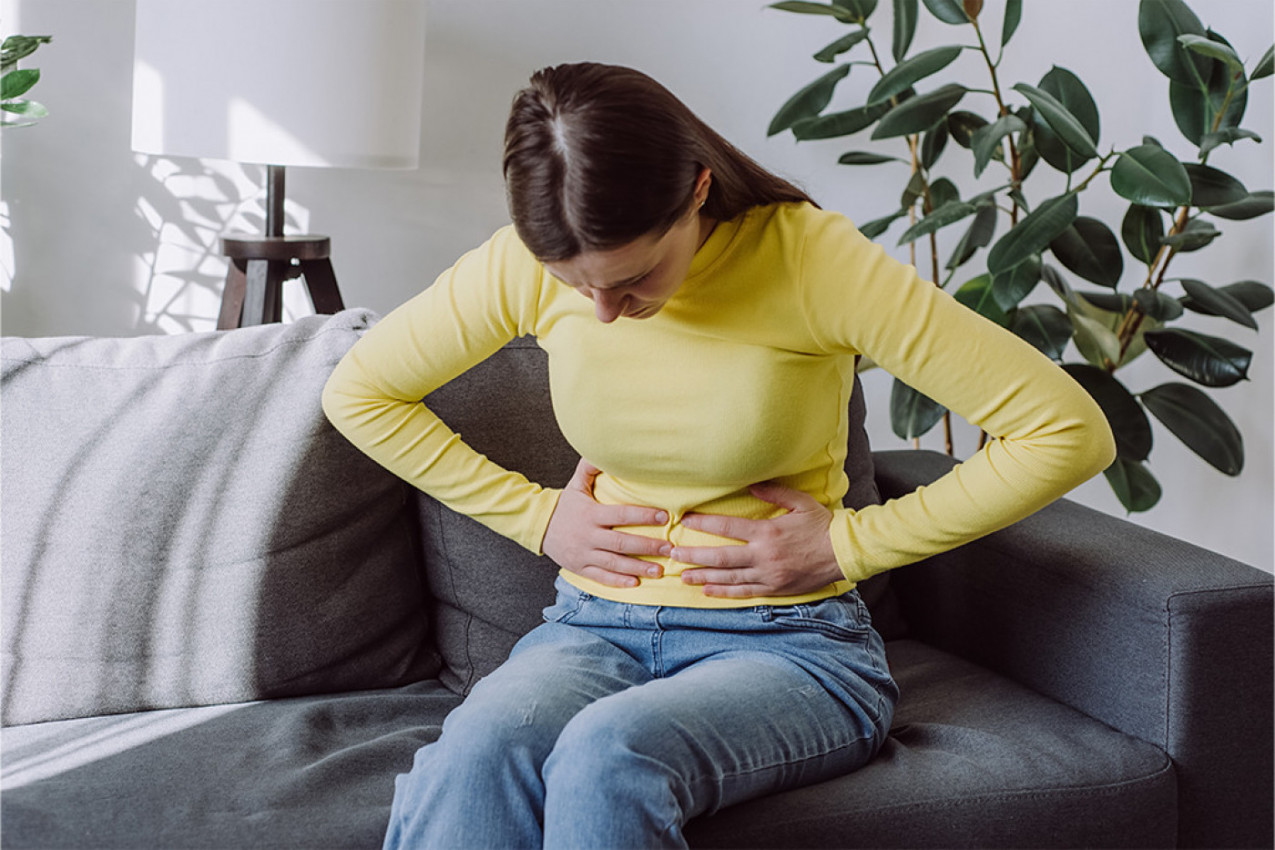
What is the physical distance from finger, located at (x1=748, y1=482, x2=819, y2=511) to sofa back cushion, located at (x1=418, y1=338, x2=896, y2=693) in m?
0.34

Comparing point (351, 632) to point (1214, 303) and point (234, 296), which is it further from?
point (1214, 303)

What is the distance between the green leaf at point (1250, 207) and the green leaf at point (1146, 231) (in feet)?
0.31

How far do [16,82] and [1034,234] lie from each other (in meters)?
1.56

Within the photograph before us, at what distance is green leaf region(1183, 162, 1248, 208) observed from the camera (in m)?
1.98

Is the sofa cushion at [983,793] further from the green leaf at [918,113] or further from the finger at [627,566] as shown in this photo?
the green leaf at [918,113]

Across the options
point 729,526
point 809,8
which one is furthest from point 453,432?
point 809,8

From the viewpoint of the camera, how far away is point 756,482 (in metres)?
1.30

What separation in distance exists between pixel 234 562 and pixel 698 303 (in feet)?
2.16

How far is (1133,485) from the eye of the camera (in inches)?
84.3

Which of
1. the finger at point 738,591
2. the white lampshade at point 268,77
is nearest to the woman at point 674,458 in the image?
the finger at point 738,591

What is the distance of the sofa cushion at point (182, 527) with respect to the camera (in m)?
1.37

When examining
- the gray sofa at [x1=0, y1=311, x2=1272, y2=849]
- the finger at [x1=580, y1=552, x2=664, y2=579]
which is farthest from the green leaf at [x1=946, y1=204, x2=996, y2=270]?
the finger at [x1=580, y1=552, x2=664, y2=579]

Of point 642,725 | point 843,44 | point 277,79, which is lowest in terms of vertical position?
point 642,725

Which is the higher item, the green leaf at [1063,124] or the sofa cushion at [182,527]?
the green leaf at [1063,124]
